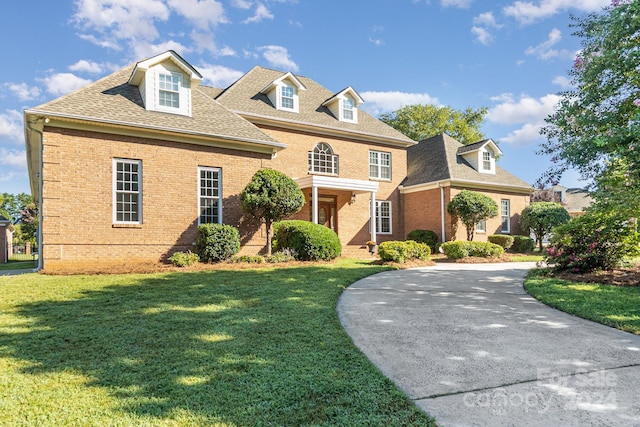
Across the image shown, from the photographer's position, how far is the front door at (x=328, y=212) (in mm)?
18922

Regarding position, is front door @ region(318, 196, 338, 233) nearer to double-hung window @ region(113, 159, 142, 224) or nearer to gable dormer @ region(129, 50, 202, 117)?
gable dormer @ region(129, 50, 202, 117)

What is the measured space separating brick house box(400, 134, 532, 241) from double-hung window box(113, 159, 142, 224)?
14.0 m

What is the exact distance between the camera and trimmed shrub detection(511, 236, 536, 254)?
21.6m

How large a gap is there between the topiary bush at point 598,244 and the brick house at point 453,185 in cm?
978

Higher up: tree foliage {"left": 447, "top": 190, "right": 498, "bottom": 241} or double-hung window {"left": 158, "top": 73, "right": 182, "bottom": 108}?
double-hung window {"left": 158, "top": 73, "right": 182, "bottom": 108}

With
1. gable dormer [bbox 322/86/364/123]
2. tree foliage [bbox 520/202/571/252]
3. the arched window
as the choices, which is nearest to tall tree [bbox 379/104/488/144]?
tree foliage [bbox 520/202/571/252]

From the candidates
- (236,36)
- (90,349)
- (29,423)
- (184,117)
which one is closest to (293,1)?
(236,36)

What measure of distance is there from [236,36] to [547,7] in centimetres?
968

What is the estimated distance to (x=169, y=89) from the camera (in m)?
13.4

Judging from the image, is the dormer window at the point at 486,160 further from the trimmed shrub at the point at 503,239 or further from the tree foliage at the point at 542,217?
the trimmed shrub at the point at 503,239

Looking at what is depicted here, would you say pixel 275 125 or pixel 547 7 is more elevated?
pixel 547 7

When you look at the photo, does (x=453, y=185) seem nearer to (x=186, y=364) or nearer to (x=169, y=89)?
(x=169, y=89)

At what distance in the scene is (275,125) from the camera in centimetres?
1755

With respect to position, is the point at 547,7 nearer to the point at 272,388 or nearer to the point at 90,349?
the point at 272,388
